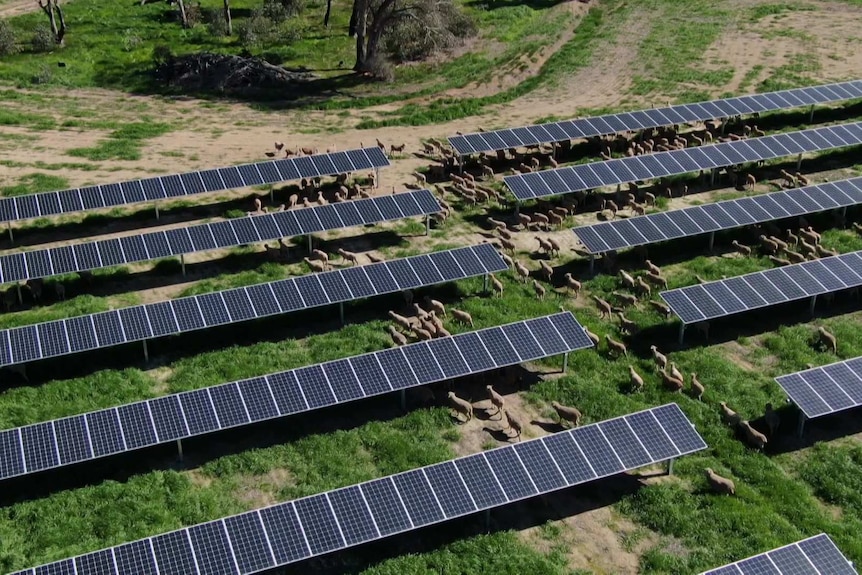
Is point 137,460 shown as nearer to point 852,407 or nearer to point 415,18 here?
point 852,407

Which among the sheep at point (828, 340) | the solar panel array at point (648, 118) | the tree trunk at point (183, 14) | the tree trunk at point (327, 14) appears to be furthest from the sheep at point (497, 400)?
the tree trunk at point (183, 14)

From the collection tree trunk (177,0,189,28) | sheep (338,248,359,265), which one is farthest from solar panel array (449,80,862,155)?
tree trunk (177,0,189,28)

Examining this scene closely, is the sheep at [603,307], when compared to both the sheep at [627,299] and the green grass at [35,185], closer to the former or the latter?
the sheep at [627,299]

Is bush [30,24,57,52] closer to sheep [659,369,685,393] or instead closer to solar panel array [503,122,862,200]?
solar panel array [503,122,862,200]

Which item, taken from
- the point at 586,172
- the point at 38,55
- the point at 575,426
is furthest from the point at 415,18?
the point at 575,426

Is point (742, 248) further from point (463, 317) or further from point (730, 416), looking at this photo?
point (463, 317)

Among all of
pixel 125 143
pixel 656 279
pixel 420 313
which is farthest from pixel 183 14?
pixel 656 279
